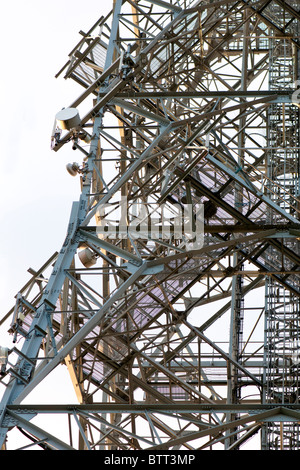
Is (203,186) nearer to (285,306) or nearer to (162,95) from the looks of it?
(162,95)

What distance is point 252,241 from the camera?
88.7ft

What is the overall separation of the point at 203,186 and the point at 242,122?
829 cm

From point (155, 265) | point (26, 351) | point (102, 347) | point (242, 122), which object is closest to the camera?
point (26, 351)

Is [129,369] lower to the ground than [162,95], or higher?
lower

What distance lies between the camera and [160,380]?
117ft

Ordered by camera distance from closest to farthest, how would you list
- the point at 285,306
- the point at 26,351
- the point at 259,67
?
the point at 26,351 < the point at 285,306 < the point at 259,67
